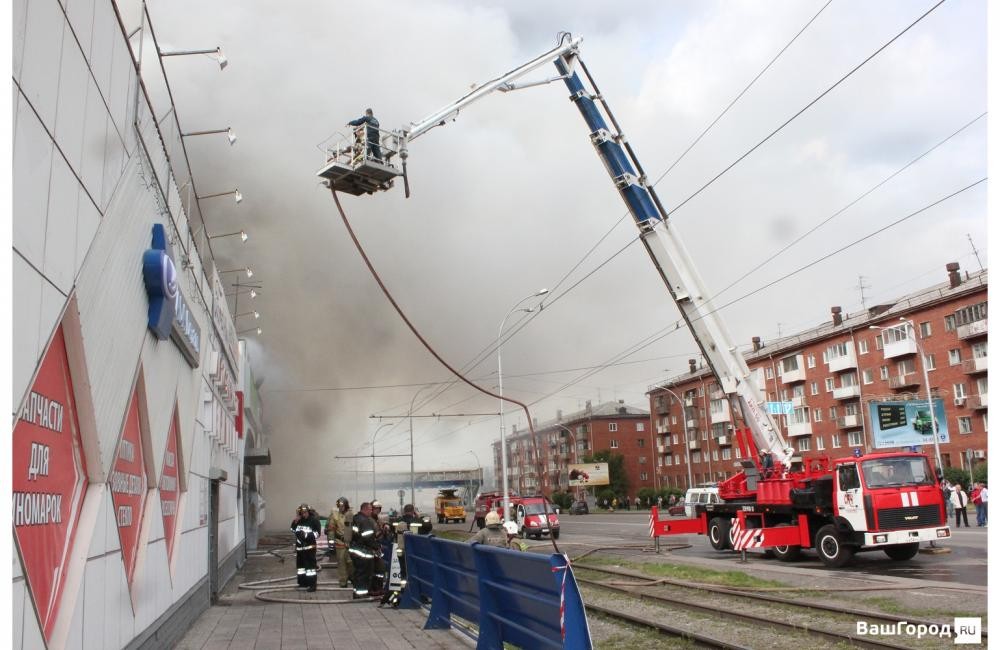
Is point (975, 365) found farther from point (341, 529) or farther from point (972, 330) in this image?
point (341, 529)

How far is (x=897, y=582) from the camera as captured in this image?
45.6 feet

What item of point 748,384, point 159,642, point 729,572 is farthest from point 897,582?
point 159,642

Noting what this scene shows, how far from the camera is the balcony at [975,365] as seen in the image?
51.7m

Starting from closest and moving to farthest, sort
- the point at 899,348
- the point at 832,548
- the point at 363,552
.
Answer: the point at 363,552 < the point at 832,548 < the point at 899,348

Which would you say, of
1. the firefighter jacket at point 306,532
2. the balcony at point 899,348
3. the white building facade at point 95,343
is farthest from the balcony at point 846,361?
the white building facade at point 95,343

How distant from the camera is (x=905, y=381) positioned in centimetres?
5844

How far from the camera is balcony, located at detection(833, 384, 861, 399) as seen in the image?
63.0 m

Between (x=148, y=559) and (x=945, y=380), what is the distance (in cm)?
5664

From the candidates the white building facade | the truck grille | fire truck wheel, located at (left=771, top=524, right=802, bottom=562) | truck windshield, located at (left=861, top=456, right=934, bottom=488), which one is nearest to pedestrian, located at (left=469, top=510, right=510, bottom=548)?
the white building facade

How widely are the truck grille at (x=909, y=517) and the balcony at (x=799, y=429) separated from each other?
54302 mm

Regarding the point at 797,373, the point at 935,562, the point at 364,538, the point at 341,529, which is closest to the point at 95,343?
the point at 364,538

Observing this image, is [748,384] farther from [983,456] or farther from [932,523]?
[983,456]

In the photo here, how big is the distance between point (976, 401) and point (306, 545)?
50.0m

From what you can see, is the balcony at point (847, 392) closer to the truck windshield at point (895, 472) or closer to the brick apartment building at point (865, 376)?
the brick apartment building at point (865, 376)
